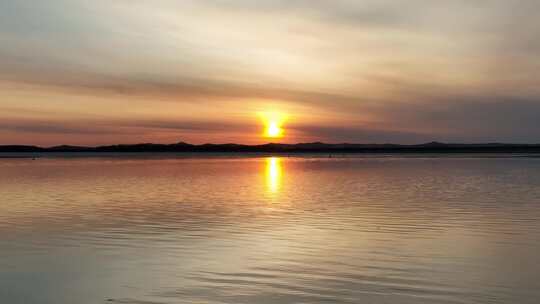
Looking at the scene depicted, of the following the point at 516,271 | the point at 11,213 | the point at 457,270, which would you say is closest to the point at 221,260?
the point at 457,270

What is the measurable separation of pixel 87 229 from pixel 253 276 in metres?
8.28

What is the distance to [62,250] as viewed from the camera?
46.1 ft

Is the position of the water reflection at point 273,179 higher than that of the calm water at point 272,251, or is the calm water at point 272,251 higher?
the water reflection at point 273,179

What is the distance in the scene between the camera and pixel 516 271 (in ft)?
37.1

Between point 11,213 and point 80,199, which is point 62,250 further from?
point 80,199

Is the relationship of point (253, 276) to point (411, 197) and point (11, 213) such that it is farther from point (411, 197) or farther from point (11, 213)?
point (411, 197)

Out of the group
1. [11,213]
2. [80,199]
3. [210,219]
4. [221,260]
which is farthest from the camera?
[80,199]

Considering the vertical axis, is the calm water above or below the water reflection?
below

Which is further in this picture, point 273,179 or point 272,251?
point 273,179

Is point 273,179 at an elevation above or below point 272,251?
above

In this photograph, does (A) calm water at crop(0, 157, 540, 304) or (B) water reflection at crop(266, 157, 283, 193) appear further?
(B) water reflection at crop(266, 157, 283, 193)

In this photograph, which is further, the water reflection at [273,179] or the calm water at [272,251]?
the water reflection at [273,179]

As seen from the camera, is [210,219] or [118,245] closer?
[118,245]

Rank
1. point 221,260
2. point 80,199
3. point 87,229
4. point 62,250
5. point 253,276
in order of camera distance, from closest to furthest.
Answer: point 253,276 < point 221,260 < point 62,250 < point 87,229 < point 80,199
